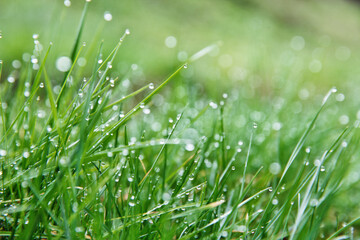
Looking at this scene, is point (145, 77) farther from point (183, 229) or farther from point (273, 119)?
point (183, 229)

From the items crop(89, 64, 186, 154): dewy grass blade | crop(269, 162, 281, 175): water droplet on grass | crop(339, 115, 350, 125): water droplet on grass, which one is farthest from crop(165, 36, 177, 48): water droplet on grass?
crop(89, 64, 186, 154): dewy grass blade

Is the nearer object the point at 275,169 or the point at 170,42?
the point at 275,169

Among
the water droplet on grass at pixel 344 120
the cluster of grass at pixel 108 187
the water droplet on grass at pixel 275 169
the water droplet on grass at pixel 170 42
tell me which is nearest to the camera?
the cluster of grass at pixel 108 187

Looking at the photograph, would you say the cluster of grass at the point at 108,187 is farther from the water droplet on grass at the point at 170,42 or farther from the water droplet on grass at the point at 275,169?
the water droplet on grass at the point at 170,42

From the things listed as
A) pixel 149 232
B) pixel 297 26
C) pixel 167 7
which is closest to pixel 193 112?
pixel 149 232

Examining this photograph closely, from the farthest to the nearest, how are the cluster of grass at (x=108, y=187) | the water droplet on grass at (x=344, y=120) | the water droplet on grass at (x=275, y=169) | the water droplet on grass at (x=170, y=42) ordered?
the water droplet on grass at (x=170, y=42), the water droplet on grass at (x=344, y=120), the water droplet on grass at (x=275, y=169), the cluster of grass at (x=108, y=187)

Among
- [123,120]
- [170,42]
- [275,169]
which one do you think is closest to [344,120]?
[275,169]

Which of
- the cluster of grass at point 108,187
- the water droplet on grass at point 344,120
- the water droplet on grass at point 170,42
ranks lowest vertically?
the cluster of grass at point 108,187

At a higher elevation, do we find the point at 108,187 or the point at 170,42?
the point at 170,42

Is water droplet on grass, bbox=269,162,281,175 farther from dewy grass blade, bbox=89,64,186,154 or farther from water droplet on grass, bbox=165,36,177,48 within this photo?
water droplet on grass, bbox=165,36,177,48

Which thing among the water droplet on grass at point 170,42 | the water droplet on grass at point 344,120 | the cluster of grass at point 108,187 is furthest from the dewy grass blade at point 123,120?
the water droplet on grass at point 170,42

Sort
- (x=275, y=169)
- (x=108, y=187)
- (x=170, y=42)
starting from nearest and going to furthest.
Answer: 1. (x=108, y=187)
2. (x=275, y=169)
3. (x=170, y=42)

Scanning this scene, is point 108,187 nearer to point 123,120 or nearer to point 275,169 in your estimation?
point 123,120
